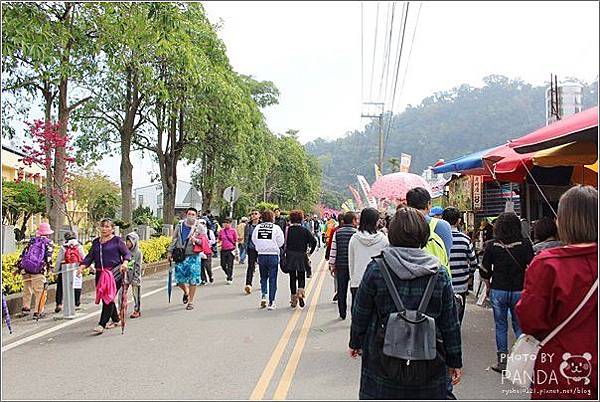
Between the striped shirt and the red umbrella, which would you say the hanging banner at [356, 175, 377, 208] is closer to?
the red umbrella

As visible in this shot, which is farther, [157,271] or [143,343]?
[157,271]

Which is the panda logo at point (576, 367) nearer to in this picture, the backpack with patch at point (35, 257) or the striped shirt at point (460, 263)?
the striped shirt at point (460, 263)

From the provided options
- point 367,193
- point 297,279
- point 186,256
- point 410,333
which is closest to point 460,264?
point 410,333

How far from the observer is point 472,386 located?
6156 mm

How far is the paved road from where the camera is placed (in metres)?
6.02

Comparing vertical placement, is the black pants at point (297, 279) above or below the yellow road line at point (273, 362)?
above

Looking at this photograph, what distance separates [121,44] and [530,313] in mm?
11967

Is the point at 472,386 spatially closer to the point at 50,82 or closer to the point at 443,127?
the point at 50,82

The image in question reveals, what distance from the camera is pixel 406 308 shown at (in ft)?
12.4

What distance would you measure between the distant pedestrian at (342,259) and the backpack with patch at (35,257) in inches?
186

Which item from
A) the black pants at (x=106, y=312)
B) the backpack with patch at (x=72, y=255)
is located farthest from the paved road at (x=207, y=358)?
the backpack with patch at (x=72, y=255)

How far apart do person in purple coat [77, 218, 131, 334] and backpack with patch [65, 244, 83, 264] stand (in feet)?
5.78

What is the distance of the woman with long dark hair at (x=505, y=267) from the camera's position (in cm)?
631

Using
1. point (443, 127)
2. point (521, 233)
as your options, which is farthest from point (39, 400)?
point (443, 127)
